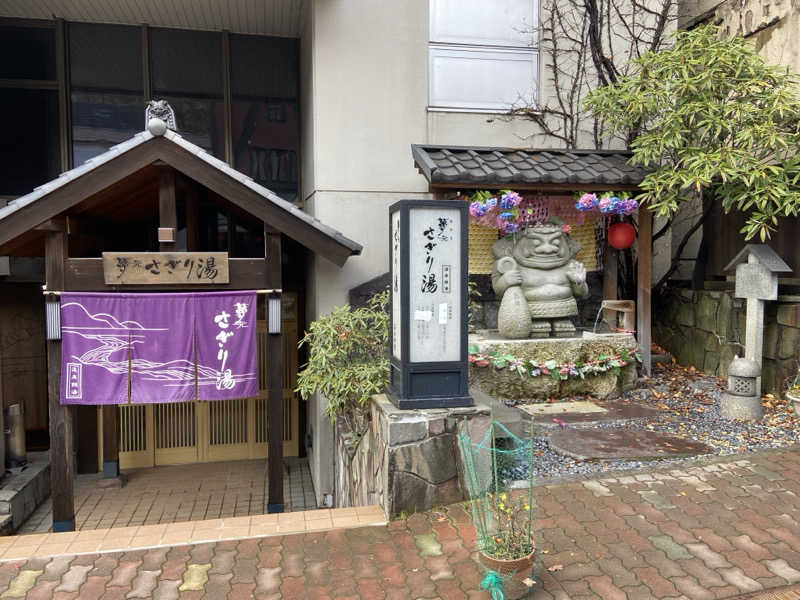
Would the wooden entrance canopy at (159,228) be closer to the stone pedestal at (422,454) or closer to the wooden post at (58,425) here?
the wooden post at (58,425)

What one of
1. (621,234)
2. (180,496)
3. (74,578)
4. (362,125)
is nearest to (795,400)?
(621,234)

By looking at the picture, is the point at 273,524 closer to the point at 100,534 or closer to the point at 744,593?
the point at 100,534

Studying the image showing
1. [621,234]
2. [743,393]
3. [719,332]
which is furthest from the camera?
[719,332]

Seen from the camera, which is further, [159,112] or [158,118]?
[159,112]

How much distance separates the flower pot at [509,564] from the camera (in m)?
3.73

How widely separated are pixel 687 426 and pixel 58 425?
7.74 meters

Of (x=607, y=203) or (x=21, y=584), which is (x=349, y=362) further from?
(x=607, y=203)

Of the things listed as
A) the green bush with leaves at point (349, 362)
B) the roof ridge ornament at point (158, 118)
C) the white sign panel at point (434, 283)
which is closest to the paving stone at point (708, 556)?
the white sign panel at point (434, 283)

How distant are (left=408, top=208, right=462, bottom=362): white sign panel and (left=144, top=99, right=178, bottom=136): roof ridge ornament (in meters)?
3.07

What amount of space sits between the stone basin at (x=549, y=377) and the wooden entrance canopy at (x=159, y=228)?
2687 millimetres

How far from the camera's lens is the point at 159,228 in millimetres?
6625

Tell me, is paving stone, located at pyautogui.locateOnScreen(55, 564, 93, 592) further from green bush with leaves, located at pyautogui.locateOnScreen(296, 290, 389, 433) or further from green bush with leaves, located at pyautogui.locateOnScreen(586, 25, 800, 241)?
green bush with leaves, located at pyautogui.locateOnScreen(586, 25, 800, 241)

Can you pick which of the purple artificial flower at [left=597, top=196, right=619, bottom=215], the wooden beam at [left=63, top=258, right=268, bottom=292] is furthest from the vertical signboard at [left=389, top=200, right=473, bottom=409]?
the purple artificial flower at [left=597, top=196, right=619, bottom=215]

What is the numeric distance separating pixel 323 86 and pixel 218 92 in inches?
102
